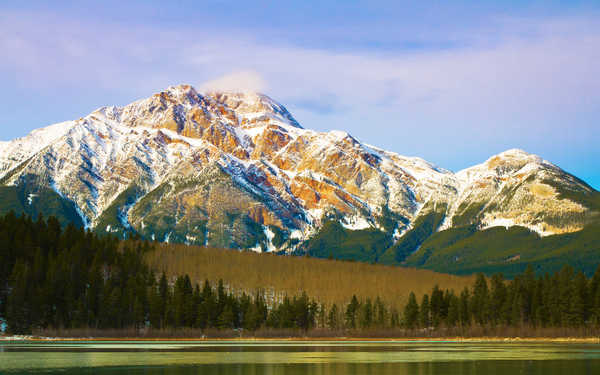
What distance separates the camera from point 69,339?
588 ft

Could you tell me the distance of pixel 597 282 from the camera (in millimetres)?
194000

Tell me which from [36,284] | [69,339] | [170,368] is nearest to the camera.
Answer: [170,368]

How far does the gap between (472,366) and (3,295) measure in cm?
14788

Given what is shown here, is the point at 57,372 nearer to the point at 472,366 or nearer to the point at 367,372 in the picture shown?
the point at 367,372

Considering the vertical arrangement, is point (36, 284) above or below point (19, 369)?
above

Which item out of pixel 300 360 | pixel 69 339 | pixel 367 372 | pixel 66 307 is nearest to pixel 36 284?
pixel 66 307

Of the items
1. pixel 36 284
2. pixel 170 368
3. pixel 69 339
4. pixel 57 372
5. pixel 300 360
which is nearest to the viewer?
pixel 57 372

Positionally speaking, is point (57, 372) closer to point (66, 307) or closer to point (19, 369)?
point (19, 369)

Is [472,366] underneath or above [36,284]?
underneath

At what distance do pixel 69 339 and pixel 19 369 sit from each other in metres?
104

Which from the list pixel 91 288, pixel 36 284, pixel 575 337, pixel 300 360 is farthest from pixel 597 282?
pixel 36 284

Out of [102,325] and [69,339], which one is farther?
[102,325]

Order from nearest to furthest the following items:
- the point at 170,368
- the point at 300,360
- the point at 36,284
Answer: the point at 170,368 < the point at 300,360 < the point at 36,284

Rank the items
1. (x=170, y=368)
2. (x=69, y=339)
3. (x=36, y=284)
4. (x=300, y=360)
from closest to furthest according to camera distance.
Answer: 1. (x=170, y=368)
2. (x=300, y=360)
3. (x=69, y=339)
4. (x=36, y=284)
